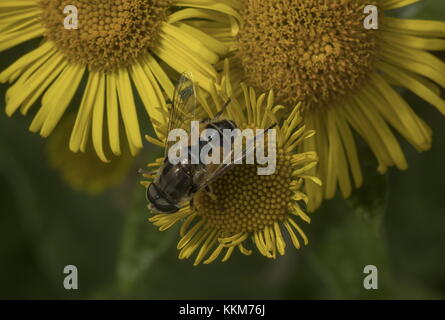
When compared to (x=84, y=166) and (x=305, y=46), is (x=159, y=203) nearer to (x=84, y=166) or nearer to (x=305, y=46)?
(x=305, y=46)

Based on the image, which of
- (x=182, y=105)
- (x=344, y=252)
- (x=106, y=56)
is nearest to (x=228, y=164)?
(x=182, y=105)

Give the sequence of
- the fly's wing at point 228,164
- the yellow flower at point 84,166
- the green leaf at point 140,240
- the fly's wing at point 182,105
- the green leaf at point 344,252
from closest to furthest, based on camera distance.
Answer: the fly's wing at point 228,164 < the fly's wing at point 182,105 < the green leaf at point 140,240 < the green leaf at point 344,252 < the yellow flower at point 84,166

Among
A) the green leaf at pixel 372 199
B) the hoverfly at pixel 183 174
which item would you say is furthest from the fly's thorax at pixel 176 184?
the green leaf at pixel 372 199

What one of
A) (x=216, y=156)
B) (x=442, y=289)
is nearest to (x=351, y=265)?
(x=216, y=156)

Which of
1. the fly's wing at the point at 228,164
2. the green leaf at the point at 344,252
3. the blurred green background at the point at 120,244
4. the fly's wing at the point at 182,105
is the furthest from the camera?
the blurred green background at the point at 120,244

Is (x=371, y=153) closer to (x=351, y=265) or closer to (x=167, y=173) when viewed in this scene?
(x=351, y=265)

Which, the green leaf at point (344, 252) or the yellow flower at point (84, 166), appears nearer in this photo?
the green leaf at point (344, 252)

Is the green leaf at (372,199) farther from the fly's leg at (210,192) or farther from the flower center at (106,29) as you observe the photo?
the flower center at (106,29)
